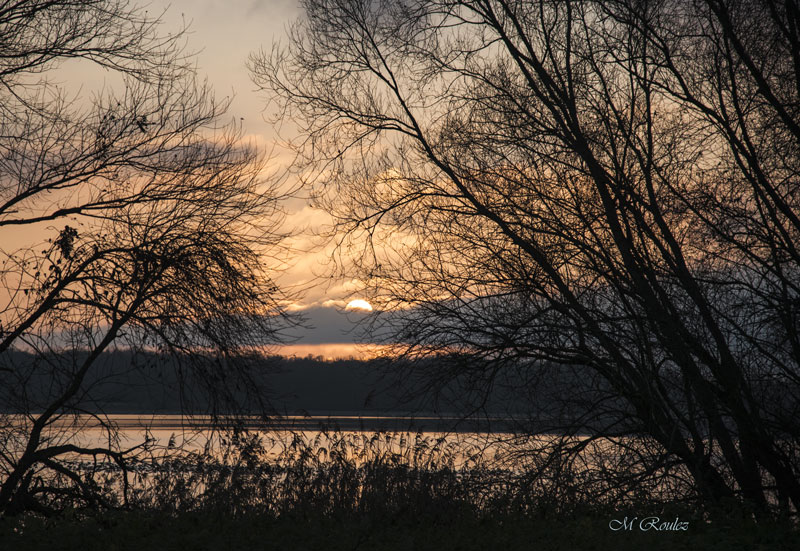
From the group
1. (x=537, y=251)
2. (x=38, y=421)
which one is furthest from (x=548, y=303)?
(x=38, y=421)

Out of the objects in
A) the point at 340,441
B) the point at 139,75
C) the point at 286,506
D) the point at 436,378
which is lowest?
the point at 286,506

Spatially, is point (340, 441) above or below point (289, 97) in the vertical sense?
below

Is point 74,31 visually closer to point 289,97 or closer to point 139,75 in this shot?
point 139,75

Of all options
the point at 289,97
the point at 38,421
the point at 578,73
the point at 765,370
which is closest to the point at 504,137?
the point at 578,73

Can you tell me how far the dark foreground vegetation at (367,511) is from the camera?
25.8 ft

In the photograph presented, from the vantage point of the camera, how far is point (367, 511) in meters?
9.70

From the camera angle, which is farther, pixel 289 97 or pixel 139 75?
pixel 289 97

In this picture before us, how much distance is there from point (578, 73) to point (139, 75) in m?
6.10

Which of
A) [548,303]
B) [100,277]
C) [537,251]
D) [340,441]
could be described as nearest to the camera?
[100,277]

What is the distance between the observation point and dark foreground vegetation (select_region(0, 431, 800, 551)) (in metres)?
7.87

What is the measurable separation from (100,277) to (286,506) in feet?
13.1

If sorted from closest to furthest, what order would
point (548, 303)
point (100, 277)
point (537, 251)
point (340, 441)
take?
point (100, 277)
point (537, 251)
point (548, 303)
point (340, 441)

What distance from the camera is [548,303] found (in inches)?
411

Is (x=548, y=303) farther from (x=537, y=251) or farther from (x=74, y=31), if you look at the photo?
(x=74, y=31)
